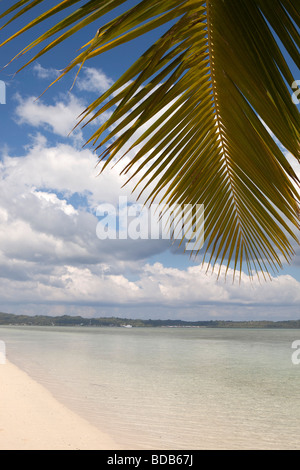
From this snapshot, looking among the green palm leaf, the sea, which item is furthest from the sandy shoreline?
the green palm leaf

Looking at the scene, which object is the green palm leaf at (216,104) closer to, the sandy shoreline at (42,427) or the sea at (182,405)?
the sandy shoreline at (42,427)

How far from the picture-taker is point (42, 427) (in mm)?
5977

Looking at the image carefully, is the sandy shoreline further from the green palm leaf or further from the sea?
the green palm leaf

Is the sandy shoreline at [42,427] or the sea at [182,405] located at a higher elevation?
the sandy shoreline at [42,427]

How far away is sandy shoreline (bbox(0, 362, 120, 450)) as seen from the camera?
5.14 m

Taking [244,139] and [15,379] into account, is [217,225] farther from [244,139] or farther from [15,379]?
[15,379]

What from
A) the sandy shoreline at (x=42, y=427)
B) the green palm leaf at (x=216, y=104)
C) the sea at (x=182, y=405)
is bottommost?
the sea at (x=182, y=405)

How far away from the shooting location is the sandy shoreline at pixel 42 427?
514 cm

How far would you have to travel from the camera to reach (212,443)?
652cm

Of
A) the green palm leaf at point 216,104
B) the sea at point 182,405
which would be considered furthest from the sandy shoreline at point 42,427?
the green palm leaf at point 216,104

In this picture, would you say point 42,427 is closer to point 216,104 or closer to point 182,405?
point 182,405

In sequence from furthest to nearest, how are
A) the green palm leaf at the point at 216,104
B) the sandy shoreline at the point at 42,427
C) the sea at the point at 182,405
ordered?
1. the sea at the point at 182,405
2. the sandy shoreline at the point at 42,427
3. the green palm leaf at the point at 216,104

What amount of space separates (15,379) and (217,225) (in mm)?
11158
